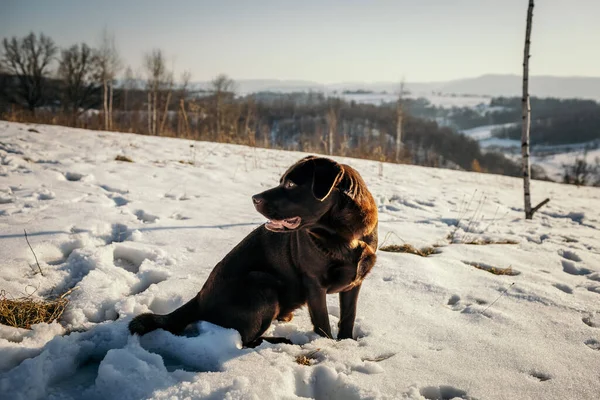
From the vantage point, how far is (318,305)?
8.19ft

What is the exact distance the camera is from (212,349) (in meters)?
2.28

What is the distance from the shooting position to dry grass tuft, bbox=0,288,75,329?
246 centimetres

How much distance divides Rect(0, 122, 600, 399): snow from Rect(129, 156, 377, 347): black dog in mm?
146

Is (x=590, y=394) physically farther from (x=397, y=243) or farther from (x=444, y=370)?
(x=397, y=243)

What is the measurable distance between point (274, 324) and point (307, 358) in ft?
1.89

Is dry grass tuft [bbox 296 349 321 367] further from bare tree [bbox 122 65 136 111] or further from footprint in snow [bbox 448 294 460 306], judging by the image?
bare tree [bbox 122 65 136 111]

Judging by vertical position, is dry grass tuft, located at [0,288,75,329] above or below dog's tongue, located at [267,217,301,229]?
below

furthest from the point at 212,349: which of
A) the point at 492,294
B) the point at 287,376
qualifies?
the point at 492,294

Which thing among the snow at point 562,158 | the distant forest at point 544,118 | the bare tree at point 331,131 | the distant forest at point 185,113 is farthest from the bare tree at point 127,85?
the snow at point 562,158

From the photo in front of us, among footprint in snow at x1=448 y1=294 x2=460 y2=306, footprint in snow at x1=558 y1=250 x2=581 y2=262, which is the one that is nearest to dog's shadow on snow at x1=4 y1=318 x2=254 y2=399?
footprint in snow at x1=448 y1=294 x2=460 y2=306

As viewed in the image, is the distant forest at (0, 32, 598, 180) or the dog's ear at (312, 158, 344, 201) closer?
the dog's ear at (312, 158, 344, 201)

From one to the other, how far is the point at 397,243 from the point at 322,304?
2.74 metres

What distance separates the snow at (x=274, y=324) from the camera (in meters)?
2.06

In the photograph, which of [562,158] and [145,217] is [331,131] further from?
[562,158]
